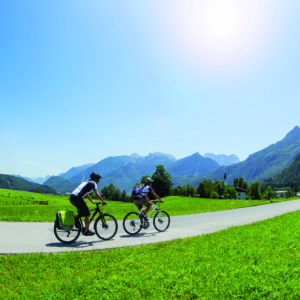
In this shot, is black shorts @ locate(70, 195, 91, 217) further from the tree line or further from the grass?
the tree line

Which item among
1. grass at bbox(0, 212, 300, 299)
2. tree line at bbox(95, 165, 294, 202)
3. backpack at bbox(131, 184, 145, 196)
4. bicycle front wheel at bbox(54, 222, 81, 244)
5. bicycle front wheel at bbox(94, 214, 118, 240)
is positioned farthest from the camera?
tree line at bbox(95, 165, 294, 202)

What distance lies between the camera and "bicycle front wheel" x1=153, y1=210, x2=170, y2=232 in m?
11.4

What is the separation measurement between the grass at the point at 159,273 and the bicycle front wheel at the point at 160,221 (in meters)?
3.48

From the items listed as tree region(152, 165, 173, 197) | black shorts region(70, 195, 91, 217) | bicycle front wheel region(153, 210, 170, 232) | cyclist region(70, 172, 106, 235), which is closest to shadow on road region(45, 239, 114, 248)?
cyclist region(70, 172, 106, 235)

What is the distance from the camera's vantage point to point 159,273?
5363 millimetres

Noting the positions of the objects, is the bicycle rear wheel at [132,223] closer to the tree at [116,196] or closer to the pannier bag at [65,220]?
the pannier bag at [65,220]

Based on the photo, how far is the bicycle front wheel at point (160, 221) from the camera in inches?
449

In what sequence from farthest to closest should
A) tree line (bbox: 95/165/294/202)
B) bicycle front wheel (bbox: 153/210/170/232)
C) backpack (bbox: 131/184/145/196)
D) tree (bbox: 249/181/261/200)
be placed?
tree (bbox: 249/181/261/200) < tree line (bbox: 95/165/294/202) < bicycle front wheel (bbox: 153/210/170/232) < backpack (bbox: 131/184/145/196)

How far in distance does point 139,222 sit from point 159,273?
557 cm

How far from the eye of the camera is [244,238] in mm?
9227

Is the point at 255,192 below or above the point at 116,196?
above

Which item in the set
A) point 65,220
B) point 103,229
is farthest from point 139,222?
point 65,220

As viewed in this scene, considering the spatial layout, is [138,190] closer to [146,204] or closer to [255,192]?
[146,204]

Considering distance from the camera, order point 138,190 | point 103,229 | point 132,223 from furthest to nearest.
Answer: point 138,190 < point 132,223 < point 103,229
